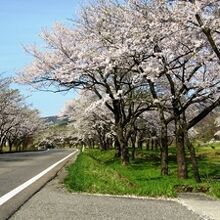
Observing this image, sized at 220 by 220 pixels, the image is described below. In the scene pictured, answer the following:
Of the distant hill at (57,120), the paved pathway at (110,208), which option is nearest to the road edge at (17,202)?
the paved pathway at (110,208)

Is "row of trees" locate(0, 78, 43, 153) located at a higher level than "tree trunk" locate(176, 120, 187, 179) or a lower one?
higher

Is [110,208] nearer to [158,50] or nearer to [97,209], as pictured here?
[97,209]

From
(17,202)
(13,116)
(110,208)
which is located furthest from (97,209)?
(13,116)

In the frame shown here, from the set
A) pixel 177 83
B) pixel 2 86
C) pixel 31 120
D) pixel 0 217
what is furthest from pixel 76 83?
pixel 31 120

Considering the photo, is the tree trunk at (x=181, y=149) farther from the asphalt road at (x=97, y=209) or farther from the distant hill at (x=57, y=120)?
the distant hill at (x=57, y=120)

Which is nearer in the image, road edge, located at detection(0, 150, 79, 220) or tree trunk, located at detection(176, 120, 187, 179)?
road edge, located at detection(0, 150, 79, 220)

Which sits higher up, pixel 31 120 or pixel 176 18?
pixel 31 120

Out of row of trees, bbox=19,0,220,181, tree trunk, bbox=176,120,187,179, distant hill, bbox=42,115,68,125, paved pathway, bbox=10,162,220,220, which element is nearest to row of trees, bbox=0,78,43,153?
distant hill, bbox=42,115,68,125

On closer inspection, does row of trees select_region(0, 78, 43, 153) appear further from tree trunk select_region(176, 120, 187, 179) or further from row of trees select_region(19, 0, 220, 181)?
tree trunk select_region(176, 120, 187, 179)

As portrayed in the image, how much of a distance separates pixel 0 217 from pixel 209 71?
15.3 m

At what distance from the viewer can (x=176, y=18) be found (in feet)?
43.5

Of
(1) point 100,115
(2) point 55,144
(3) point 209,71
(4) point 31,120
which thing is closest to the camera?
(3) point 209,71

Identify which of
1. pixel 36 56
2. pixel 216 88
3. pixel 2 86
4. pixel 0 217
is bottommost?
pixel 0 217

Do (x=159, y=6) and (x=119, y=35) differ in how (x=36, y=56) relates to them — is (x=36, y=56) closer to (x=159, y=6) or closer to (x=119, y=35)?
(x=119, y=35)
